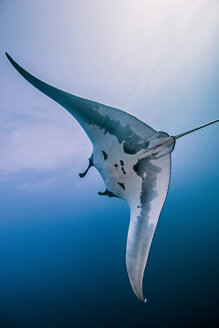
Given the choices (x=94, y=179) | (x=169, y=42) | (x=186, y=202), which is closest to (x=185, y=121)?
(x=169, y=42)

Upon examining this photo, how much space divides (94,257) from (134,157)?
20.5 meters

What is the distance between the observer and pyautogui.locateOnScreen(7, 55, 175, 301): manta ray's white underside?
4.25ft

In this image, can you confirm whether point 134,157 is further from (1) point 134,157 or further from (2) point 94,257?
(2) point 94,257

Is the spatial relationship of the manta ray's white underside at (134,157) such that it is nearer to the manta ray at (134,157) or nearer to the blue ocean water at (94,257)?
the manta ray at (134,157)

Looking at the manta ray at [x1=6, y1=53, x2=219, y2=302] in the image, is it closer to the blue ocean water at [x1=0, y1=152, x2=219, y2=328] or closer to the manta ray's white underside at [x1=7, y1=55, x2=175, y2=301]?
the manta ray's white underside at [x1=7, y1=55, x2=175, y2=301]

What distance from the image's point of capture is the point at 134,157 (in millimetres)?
1482

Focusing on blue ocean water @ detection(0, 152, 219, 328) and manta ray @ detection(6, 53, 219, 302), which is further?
blue ocean water @ detection(0, 152, 219, 328)

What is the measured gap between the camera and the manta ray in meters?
1.29

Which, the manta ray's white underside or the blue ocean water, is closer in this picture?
the manta ray's white underside

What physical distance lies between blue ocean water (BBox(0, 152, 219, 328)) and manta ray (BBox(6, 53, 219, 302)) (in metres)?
7.59

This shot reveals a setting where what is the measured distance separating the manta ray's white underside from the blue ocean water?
759 centimetres

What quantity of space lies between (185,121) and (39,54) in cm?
707

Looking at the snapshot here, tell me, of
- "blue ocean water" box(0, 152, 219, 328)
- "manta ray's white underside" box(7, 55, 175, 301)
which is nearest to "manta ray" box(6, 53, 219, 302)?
"manta ray's white underside" box(7, 55, 175, 301)

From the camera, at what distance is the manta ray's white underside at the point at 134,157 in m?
1.30
